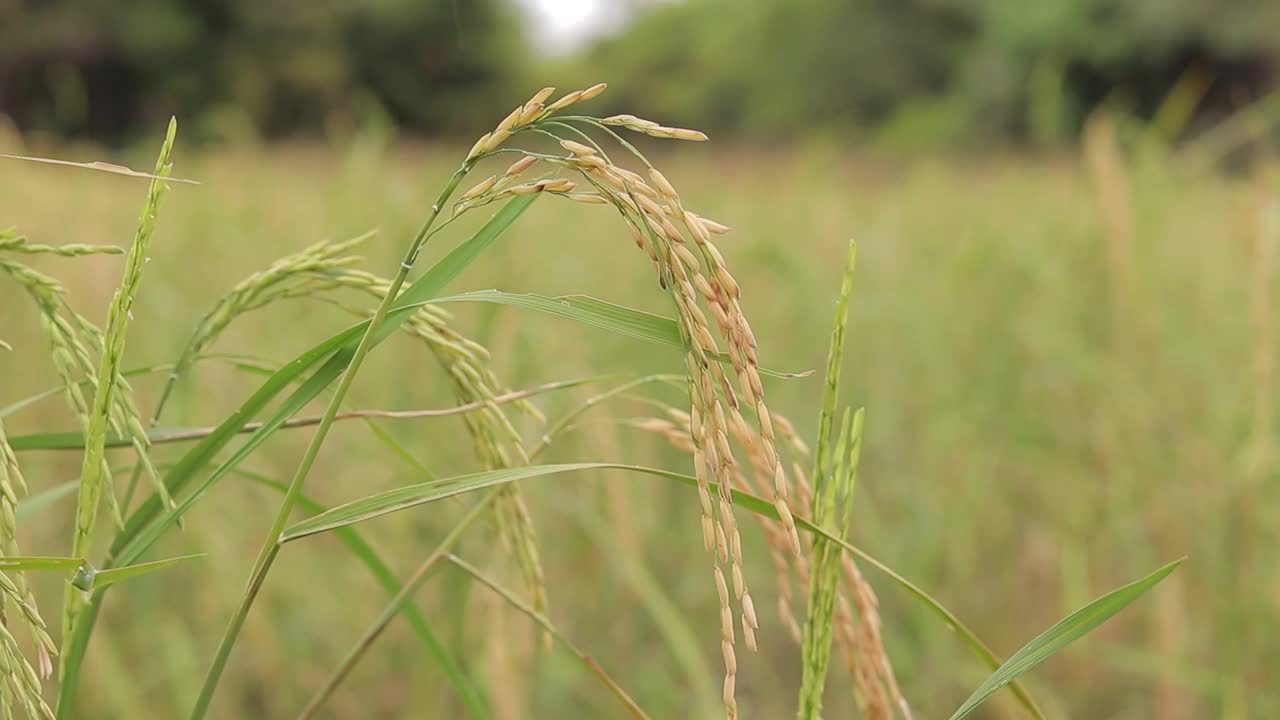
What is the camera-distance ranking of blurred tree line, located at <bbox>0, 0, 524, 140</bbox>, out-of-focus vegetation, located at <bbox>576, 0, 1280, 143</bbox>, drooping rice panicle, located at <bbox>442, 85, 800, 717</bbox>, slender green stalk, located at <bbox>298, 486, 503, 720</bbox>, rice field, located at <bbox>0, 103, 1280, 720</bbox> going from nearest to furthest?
drooping rice panicle, located at <bbox>442, 85, 800, 717</bbox> < slender green stalk, located at <bbox>298, 486, 503, 720</bbox> < rice field, located at <bbox>0, 103, 1280, 720</bbox> < out-of-focus vegetation, located at <bbox>576, 0, 1280, 143</bbox> < blurred tree line, located at <bbox>0, 0, 524, 140</bbox>

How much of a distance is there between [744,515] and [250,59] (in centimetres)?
1945

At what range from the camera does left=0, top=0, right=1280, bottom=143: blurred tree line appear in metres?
15.5

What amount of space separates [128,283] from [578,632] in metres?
1.34

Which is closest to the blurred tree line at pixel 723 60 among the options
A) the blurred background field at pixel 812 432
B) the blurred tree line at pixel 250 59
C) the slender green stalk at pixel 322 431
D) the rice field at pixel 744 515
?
the blurred tree line at pixel 250 59

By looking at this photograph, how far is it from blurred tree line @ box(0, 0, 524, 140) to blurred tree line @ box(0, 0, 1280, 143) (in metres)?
0.03

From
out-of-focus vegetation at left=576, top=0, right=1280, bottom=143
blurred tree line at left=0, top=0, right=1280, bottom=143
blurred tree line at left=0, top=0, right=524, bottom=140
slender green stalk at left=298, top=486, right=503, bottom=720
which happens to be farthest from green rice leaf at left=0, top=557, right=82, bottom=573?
blurred tree line at left=0, top=0, right=524, bottom=140

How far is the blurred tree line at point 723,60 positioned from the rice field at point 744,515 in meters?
10.7

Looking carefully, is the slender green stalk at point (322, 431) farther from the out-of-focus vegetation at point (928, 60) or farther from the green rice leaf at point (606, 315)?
the out-of-focus vegetation at point (928, 60)

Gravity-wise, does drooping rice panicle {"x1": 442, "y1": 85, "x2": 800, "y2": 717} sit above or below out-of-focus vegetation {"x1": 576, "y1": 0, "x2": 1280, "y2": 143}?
below

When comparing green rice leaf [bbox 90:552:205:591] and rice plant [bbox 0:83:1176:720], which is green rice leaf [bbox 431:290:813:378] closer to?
rice plant [bbox 0:83:1176:720]

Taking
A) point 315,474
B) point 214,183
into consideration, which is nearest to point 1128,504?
point 315,474

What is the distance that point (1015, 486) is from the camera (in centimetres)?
202

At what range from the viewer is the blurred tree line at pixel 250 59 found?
56.2 ft

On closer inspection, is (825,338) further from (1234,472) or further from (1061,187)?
(1061,187)
